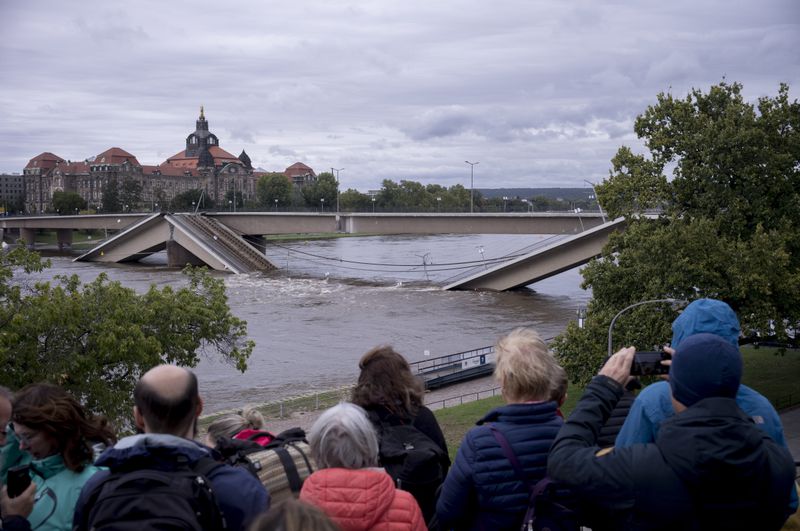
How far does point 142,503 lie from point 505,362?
1.71 metres

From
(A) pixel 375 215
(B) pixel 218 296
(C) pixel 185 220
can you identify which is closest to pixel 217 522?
(B) pixel 218 296

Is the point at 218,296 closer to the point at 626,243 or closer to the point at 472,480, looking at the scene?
the point at 626,243

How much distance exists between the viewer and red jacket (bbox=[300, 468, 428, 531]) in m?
3.42

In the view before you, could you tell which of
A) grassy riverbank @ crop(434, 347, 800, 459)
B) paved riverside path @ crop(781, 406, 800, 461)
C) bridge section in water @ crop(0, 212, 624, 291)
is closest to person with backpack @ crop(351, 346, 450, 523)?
grassy riverbank @ crop(434, 347, 800, 459)

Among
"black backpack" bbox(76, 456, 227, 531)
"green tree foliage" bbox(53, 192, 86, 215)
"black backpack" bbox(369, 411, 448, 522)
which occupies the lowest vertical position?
"black backpack" bbox(369, 411, 448, 522)

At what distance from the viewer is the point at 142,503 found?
9.36ft

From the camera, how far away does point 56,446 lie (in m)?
3.77

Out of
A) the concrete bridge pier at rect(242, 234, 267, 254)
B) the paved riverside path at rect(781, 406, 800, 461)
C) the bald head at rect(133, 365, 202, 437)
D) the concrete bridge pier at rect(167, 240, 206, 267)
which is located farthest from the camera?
the concrete bridge pier at rect(242, 234, 267, 254)

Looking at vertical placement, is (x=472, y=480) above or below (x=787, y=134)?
below

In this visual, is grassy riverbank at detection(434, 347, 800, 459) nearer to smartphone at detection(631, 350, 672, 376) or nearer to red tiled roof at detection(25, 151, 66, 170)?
smartphone at detection(631, 350, 672, 376)

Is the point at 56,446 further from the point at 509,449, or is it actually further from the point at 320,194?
the point at 320,194

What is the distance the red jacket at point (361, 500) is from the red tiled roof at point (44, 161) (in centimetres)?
18504

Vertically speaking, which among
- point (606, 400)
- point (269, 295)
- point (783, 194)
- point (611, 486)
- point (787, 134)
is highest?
point (787, 134)

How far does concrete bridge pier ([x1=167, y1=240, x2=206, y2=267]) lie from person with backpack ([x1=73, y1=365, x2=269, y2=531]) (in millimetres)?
67443
